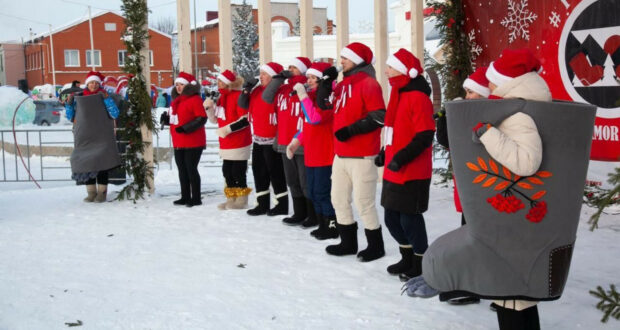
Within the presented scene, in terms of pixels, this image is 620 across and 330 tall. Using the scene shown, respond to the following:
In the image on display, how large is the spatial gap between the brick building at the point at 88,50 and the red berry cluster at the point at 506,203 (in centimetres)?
5287

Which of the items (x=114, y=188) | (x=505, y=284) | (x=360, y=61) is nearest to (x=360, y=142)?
(x=360, y=61)

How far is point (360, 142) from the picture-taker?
18.0ft

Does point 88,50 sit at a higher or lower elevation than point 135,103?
higher

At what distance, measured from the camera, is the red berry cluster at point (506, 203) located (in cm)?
295

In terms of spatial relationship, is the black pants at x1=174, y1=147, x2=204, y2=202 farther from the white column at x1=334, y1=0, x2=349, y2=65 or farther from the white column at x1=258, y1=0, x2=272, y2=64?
the white column at x1=334, y1=0, x2=349, y2=65

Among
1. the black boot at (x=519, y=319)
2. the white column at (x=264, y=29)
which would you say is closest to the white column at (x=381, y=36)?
the white column at (x=264, y=29)

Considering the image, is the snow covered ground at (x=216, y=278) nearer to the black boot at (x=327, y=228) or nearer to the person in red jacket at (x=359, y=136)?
the black boot at (x=327, y=228)

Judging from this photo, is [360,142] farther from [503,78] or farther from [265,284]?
[503,78]

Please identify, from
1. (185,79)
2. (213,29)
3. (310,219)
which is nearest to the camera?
(310,219)

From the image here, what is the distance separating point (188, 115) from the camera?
8.33m

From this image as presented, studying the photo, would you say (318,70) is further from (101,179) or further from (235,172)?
(101,179)

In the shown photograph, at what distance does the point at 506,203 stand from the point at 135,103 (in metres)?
7.28

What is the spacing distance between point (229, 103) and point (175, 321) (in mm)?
4210

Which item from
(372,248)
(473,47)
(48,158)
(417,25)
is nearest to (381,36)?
(417,25)
